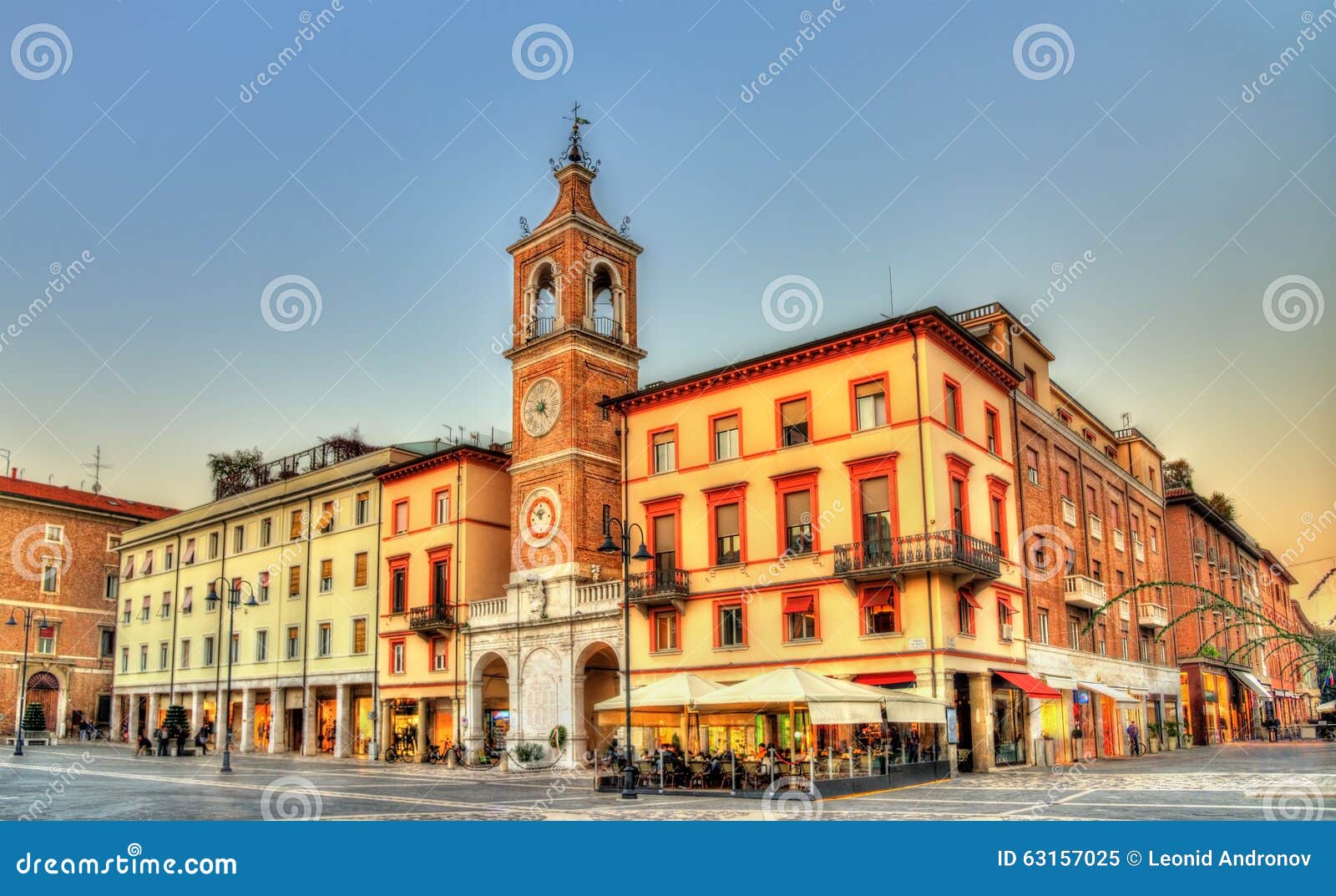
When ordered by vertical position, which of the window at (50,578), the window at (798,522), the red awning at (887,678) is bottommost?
the red awning at (887,678)

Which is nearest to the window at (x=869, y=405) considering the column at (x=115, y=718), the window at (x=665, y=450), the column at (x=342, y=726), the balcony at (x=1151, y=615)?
the window at (x=665, y=450)

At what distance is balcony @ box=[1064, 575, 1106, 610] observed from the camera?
133 ft

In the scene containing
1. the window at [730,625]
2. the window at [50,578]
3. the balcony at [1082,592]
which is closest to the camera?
the window at [730,625]

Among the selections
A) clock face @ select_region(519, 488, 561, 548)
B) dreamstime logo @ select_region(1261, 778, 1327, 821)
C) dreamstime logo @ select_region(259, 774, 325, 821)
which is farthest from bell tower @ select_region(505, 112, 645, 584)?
dreamstime logo @ select_region(1261, 778, 1327, 821)

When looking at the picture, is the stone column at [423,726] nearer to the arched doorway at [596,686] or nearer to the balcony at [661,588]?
the arched doorway at [596,686]

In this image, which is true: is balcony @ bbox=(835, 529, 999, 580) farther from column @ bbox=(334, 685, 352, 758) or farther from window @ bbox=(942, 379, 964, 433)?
column @ bbox=(334, 685, 352, 758)

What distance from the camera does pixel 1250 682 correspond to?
63688 millimetres

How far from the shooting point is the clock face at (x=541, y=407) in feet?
139

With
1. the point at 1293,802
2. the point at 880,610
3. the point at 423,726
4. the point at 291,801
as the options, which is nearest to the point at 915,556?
the point at 880,610

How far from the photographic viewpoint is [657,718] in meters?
35.3

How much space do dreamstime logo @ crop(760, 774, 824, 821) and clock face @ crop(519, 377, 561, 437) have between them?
20.4 metres

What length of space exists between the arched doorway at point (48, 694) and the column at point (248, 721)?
20179mm

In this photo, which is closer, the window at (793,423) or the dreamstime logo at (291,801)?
the dreamstime logo at (291,801)

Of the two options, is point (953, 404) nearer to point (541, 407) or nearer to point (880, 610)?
point (880, 610)
